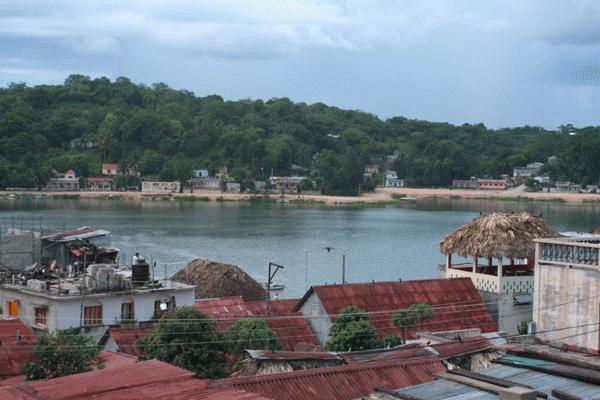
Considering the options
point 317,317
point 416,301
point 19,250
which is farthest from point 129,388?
point 19,250

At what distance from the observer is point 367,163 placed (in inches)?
4382

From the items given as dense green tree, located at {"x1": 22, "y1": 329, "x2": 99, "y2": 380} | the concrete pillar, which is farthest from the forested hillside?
the concrete pillar

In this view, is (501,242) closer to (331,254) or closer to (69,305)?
(69,305)

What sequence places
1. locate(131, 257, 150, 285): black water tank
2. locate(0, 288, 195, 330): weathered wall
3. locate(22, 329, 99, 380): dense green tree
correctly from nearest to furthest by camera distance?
locate(22, 329, 99, 380): dense green tree → locate(0, 288, 195, 330): weathered wall → locate(131, 257, 150, 285): black water tank

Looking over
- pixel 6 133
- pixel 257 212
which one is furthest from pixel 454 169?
pixel 6 133

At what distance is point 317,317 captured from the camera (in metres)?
16.7

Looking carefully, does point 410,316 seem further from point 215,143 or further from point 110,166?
point 215,143

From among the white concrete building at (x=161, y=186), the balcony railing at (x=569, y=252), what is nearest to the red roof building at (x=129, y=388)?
the balcony railing at (x=569, y=252)

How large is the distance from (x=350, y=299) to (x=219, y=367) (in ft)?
15.1

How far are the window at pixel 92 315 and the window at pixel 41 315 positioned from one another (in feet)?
2.35

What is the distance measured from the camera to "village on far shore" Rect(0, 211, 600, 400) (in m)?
7.82

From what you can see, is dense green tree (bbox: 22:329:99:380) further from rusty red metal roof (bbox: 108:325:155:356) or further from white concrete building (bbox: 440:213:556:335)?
white concrete building (bbox: 440:213:556:335)

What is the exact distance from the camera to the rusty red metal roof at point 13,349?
13041mm

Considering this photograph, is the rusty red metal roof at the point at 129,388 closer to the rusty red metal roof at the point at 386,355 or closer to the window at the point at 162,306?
the rusty red metal roof at the point at 386,355
